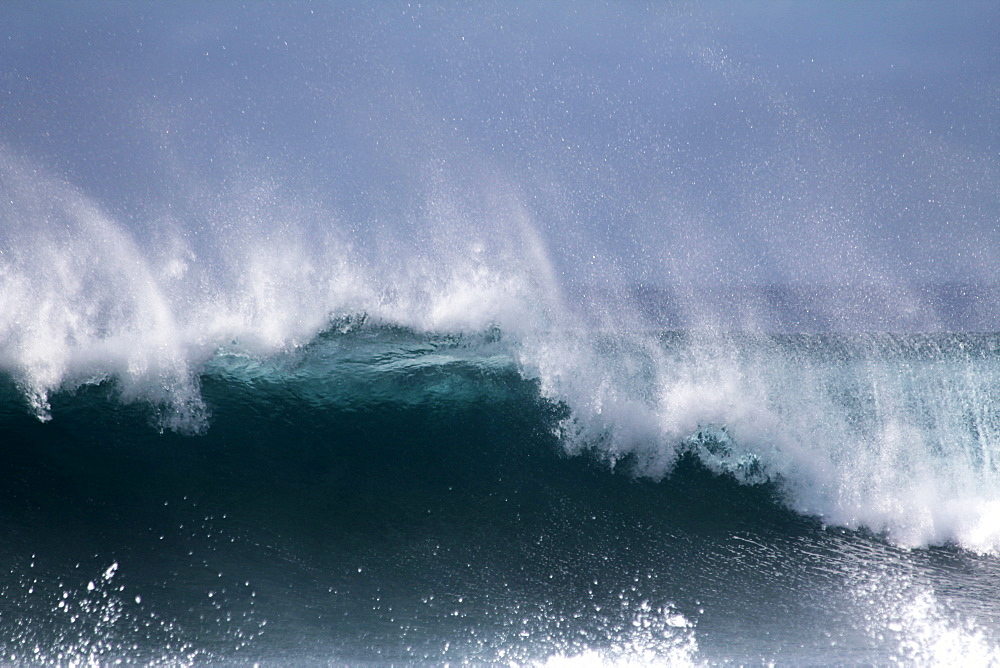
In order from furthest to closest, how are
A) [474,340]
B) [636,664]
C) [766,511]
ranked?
[474,340]
[766,511]
[636,664]

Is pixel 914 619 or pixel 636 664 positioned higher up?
pixel 914 619

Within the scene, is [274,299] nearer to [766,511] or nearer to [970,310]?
[766,511]

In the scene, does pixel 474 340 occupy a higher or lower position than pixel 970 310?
lower

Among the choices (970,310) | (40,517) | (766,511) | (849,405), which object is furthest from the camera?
(970,310)

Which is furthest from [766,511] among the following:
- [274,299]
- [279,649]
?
[274,299]

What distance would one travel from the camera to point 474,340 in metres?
7.00

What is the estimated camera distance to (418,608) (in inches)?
176

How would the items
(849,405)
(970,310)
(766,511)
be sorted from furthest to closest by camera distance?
1. (970,310)
2. (849,405)
3. (766,511)

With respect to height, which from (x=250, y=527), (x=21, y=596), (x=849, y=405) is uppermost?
(x=849, y=405)

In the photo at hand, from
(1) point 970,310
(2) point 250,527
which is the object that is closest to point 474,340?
(2) point 250,527

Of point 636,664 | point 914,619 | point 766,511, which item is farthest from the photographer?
point 766,511

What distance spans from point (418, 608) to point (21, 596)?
7.68ft

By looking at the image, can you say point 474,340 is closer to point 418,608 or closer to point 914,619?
point 418,608

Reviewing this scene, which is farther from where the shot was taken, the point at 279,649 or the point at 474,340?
the point at 474,340
